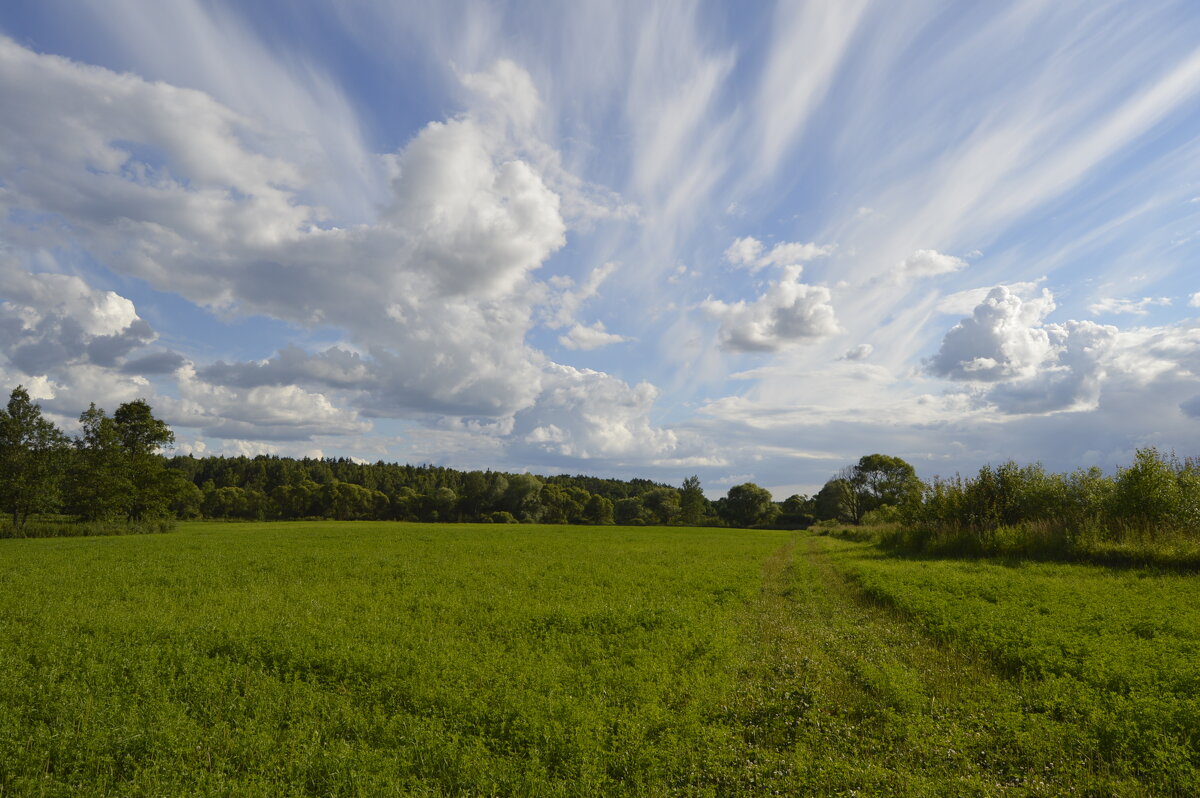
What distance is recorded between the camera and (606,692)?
35.8 feet

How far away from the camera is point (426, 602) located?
1936cm

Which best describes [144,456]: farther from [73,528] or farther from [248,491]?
[248,491]

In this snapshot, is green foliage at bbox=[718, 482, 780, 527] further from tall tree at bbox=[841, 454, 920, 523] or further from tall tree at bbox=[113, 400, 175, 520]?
tall tree at bbox=[113, 400, 175, 520]

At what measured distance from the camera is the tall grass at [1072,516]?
2558cm

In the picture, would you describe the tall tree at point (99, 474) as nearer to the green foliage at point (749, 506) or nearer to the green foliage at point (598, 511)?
the green foliage at point (598, 511)

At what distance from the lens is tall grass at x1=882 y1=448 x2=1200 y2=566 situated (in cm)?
2558

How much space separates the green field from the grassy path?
0.05 m

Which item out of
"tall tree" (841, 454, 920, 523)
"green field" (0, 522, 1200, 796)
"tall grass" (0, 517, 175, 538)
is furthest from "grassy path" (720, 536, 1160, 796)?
"tall tree" (841, 454, 920, 523)

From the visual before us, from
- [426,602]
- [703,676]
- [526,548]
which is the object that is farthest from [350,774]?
[526,548]

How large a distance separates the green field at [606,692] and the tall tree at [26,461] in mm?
51524

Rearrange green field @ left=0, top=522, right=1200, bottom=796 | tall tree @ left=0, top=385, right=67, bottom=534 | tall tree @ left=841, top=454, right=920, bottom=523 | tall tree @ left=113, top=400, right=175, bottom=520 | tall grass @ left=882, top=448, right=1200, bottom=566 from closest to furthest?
green field @ left=0, top=522, right=1200, bottom=796 → tall grass @ left=882, top=448, right=1200, bottom=566 → tall tree @ left=0, top=385, right=67, bottom=534 → tall tree @ left=113, top=400, right=175, bottom=520 → tall tree @ left=841, top=454, right=920, bottom=523

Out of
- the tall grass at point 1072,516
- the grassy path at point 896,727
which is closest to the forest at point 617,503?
the tall grass at point 1072,516

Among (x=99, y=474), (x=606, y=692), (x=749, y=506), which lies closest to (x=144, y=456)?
(x=99, y=474)

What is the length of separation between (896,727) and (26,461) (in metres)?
81.0
